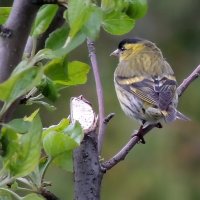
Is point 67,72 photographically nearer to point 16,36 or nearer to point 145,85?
point 16,36

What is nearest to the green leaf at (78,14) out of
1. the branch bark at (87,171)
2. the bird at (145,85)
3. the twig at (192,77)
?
the branch bark at (87,171)

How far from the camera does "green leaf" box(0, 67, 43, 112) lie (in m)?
1.20

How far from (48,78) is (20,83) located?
0.24m

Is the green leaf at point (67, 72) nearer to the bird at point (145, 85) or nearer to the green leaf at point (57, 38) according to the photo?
the green leaf at point (57, 38)

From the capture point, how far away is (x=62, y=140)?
4.75 ft

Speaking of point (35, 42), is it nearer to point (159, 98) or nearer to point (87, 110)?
point (87, 110)

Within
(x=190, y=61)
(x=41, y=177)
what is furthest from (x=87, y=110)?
(x=190, y=61)

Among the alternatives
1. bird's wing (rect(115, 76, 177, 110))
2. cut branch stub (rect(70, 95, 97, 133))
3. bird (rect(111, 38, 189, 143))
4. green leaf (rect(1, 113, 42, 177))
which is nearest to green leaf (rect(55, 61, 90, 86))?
green leaf (rect(1, 113, 42, 177))

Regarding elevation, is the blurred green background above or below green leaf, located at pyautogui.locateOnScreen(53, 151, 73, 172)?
below

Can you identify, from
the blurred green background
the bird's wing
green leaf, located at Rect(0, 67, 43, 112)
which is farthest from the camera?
the blurred green background

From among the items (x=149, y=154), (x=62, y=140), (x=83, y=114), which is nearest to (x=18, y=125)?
(x=62, y=140)

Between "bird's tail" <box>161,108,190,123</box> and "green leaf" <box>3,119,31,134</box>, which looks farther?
"bird's tail" <box>161,108,190,123</box>

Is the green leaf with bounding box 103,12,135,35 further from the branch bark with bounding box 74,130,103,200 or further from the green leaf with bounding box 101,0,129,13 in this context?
the branch bark with bounding box 74,130,103,200

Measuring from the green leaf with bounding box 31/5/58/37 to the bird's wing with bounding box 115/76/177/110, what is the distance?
3.05 m
